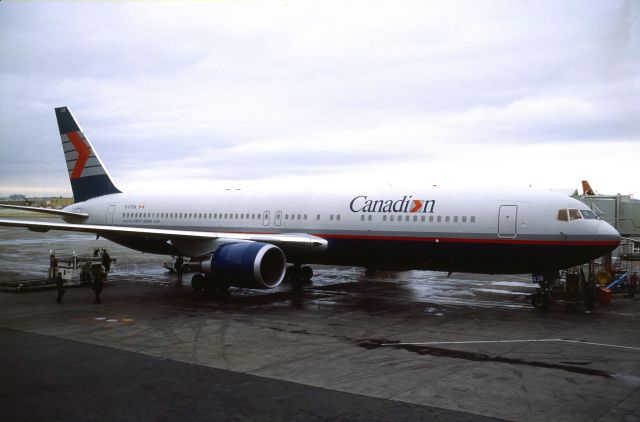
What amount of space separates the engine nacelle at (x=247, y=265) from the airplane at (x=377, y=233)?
0.11 feet

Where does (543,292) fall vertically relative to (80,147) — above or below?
below

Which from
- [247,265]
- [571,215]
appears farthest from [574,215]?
[247,265]

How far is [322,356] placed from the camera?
11.7m

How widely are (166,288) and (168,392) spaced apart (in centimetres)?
1350

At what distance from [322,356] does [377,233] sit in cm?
816

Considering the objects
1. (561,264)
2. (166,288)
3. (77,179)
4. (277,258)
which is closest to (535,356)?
(561,264)

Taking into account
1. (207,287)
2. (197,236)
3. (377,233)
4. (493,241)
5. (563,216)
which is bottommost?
(207,287)

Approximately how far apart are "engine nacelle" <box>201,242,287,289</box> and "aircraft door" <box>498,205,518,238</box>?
23.4 feet

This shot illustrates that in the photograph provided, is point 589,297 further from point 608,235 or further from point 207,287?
point 207,287

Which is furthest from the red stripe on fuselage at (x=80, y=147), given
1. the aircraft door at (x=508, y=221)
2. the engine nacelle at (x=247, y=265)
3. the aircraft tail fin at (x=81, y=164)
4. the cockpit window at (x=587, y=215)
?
the cockpit window at (x=587, y=215)

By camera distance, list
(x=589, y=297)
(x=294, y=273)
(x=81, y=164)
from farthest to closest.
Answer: (x=81, y=164) → (x=294, y=273) → (x=589, y=297)

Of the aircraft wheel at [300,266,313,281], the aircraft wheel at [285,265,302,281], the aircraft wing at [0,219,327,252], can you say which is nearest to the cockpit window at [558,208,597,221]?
the aircraft wing at [0,219,327,252]

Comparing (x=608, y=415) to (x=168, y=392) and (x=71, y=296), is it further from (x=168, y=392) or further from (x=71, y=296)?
(x=71, y=296)

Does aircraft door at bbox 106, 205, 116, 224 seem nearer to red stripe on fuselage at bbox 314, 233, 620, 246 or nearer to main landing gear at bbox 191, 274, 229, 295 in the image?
main landing gear at bbox 191, 274, 229, 295
